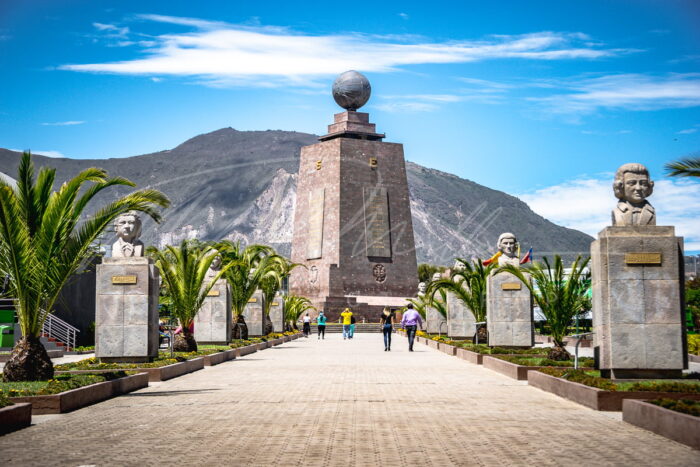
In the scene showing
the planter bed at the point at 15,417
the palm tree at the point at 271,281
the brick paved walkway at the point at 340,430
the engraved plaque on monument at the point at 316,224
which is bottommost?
the brick paved walkway at the point at 340,430

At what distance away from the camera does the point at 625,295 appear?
12.7 meters

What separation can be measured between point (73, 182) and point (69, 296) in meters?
19.8

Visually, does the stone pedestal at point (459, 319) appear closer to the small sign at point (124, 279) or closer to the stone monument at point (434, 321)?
the stone monument at point (434, 321)

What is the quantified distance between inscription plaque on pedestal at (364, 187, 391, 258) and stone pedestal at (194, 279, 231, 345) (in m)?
36.4

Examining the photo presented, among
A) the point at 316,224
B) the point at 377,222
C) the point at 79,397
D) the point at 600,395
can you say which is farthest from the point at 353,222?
the point at 600,395

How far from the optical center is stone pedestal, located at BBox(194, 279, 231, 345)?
2544 centimetres

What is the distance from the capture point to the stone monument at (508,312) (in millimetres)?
20922

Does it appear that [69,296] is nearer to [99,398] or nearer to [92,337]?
[92,337]

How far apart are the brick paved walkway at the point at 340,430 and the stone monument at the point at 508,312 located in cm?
627

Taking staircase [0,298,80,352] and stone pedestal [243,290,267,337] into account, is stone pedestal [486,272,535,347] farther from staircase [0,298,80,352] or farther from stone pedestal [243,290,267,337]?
stone pedestal [243,290,267,337]

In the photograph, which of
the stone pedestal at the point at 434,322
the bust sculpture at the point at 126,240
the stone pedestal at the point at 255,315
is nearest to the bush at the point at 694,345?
the stone pedestal at the point at 434,322

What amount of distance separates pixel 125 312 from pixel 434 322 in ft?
71.0

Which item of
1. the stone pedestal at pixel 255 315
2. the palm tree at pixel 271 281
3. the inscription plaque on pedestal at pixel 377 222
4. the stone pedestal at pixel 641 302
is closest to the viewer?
the stone pedestal at pixel 641 302

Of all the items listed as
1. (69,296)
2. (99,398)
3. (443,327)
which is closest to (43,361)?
(99,398)
